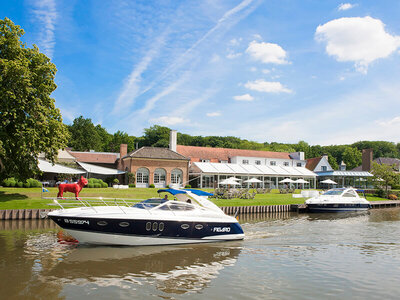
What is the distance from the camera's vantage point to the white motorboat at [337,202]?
27.6 m

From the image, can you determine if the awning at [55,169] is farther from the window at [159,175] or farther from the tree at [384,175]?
the tree at [384,175]

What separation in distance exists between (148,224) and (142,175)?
1033 inches

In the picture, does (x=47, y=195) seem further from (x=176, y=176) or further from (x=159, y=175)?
(x=176, y=176)

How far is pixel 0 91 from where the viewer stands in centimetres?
2077

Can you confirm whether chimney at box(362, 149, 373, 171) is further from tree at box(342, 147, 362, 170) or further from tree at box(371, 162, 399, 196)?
tree at box(342, 147, 362, 170)

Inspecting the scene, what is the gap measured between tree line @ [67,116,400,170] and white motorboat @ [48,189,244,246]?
48245mm

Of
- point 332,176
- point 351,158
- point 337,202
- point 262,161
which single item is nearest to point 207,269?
point 337,202

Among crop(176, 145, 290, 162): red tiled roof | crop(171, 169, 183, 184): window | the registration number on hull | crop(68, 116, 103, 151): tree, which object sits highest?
crop(68, 116, 103, 151): tree

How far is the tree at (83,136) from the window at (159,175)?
38205 mm

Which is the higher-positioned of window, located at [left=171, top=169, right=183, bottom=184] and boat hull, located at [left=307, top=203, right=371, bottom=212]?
window, located at [left=171, top=169, right=183, bottom=184]

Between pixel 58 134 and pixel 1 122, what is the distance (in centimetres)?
362

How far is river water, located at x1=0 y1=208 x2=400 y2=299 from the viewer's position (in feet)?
25.8

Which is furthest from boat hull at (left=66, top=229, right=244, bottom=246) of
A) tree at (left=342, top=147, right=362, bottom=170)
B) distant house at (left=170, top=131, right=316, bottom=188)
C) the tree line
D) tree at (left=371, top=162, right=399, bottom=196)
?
tree at (left=342, top=147, right=362, bottom=170)

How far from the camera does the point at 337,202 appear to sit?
27812 mm
